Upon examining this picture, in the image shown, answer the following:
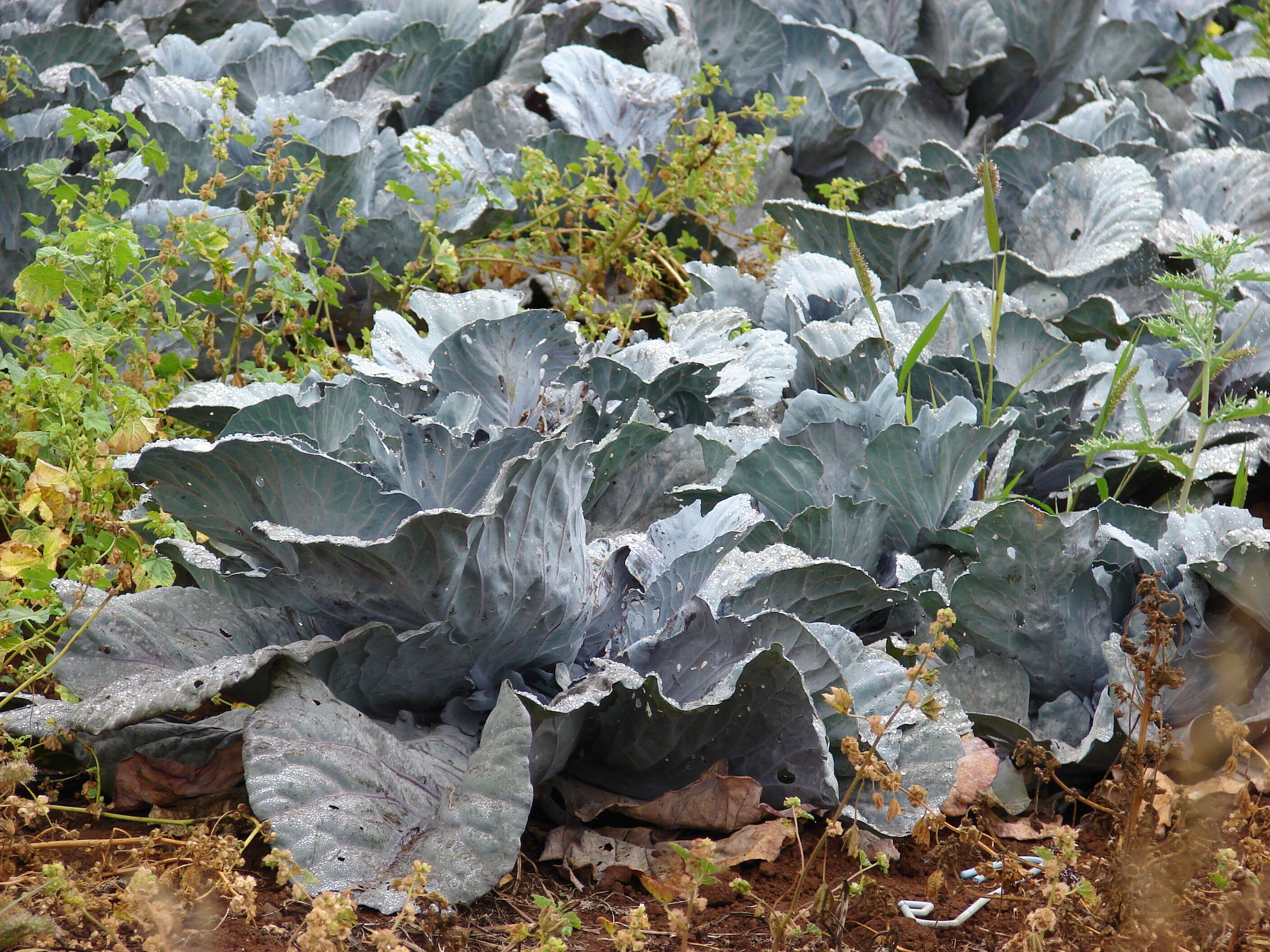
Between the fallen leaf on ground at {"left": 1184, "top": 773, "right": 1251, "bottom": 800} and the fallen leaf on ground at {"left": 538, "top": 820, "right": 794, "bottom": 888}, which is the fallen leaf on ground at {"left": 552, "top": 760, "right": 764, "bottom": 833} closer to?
the fallen leaf on ground at {"left": 538, "top": 820, "right": 794, "bottom": 888}

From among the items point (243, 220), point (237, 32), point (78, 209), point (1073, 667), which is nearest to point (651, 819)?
point (1073, 667)

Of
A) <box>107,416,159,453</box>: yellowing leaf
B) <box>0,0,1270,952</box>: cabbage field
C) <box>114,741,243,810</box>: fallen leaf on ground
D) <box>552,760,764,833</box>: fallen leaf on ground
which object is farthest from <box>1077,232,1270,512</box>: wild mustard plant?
<box>107,416,159,453</box>: yellowing leaf

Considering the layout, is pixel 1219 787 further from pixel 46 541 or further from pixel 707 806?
pixel 46 541

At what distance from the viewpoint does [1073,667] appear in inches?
74.8

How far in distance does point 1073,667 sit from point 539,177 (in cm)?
196

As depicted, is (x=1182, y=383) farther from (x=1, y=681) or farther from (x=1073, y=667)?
(x=1, y=681)

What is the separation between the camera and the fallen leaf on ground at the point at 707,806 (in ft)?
5.08

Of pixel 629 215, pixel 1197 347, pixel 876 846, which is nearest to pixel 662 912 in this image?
pixel 876 846

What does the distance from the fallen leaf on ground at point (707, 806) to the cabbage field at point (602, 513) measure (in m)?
0.01

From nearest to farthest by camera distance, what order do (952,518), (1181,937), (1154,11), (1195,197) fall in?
(1181,937) < (952,518) < (1195,197) < (1154,11)

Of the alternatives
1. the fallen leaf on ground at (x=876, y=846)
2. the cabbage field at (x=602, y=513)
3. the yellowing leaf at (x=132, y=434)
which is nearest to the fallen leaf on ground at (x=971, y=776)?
the cabbage field at (x=602, y=513)

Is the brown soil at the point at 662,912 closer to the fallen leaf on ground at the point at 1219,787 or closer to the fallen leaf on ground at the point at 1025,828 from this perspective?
the fallen leaf on ground at the point at 1025,828

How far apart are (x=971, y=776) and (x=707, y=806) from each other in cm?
47

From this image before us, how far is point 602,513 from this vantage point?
215 centimetres
